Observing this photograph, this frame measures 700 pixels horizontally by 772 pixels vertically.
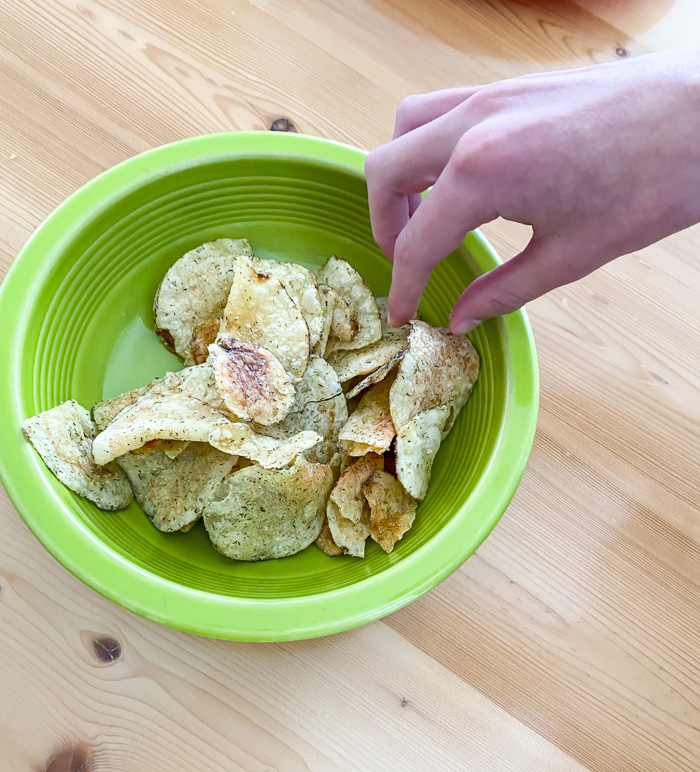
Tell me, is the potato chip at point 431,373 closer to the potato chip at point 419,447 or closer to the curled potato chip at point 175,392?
the potato chip at point 419,447

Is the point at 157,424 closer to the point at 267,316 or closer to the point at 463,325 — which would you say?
the point at 267,316

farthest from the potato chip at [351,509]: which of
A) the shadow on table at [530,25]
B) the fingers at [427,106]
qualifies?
the shadow on table at [530,25]

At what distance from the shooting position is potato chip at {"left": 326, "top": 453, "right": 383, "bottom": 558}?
85 centimetres

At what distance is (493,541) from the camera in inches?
38.8

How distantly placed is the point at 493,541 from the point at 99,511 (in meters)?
0.58

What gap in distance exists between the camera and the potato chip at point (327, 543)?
881mm

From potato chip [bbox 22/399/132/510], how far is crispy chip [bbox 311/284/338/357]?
329 mm

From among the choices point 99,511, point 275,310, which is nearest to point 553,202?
point 275,310

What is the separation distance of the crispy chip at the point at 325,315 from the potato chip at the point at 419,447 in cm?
18

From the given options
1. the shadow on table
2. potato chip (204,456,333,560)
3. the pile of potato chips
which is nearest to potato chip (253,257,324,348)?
the pile of potato chips

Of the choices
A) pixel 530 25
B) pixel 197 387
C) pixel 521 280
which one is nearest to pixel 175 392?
pixel 197 387

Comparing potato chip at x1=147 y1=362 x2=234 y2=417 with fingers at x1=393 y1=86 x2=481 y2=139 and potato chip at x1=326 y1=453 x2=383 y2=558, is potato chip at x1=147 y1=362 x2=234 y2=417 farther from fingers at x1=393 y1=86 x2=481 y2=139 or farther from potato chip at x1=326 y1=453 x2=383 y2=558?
fingers at x1=393 y1=86 x2=481 y2=139

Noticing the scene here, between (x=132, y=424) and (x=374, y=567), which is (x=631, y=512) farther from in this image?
(x=132, y=424)

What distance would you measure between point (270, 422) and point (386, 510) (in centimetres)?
20
